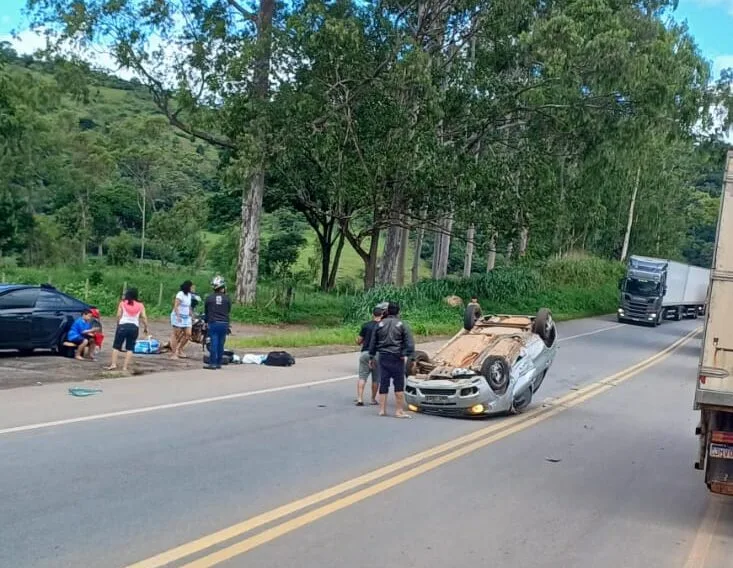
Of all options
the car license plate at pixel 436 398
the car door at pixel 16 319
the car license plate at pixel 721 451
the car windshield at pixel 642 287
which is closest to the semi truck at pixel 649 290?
the car windshield at pixel 642 287

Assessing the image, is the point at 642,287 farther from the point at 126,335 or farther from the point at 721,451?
the point at 721,451

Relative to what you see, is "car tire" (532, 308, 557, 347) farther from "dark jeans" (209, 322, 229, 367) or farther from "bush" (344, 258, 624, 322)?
"bush" (344, 258, 624, 322)

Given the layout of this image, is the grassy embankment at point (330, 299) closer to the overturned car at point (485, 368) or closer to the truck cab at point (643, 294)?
the truck cab at point (643, 294)

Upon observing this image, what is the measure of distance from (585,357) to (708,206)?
244 ft

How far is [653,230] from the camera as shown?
227 feet

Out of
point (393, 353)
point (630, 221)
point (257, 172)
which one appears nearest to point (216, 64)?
point (257, 172)

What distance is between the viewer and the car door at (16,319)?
51.1 ft

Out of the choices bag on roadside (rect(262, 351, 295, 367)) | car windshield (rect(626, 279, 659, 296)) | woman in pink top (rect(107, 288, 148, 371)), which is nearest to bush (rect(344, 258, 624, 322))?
car windshield (rect(626, 279, 659, 296))

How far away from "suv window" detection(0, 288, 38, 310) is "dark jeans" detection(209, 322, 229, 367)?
133 inches

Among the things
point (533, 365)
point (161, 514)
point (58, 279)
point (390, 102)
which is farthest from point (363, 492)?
point (58, 279)

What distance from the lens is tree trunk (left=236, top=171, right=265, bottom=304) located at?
1265 inches

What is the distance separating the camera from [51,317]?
16312mm

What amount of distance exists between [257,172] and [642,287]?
83.5 feet

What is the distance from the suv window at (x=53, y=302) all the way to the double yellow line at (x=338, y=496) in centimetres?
897
